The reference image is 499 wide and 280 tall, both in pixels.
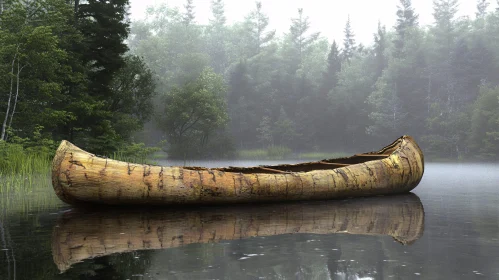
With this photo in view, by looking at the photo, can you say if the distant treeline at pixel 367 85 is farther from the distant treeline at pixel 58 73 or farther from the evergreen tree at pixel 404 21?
the distant treeline at pixel 58 73

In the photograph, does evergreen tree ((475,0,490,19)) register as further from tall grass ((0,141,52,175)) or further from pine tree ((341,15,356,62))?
tall grass ((0,141,52,175))

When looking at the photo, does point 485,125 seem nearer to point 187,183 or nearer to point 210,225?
point 187,183

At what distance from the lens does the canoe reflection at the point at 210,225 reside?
576cm

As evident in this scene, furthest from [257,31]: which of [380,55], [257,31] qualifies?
[380,55]

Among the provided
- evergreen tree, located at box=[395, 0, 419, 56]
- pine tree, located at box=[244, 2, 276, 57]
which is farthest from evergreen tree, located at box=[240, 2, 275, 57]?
evergreen tree, located at box=[395, 0, 419, 56]

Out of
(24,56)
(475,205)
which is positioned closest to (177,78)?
(24,56)

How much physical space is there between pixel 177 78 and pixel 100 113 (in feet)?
133

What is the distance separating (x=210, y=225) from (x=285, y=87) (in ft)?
206

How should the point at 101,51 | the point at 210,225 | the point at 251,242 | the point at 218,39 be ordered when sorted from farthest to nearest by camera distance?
the point at 218,39 → the point at 101,51 → the point at 210,225 → the point at 251,242

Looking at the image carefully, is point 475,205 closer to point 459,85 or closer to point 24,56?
point 24,56

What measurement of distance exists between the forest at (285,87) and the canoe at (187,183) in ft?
43.7

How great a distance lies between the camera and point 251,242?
5918 millimetres

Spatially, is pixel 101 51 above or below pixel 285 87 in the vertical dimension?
below

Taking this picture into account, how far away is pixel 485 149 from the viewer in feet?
156
